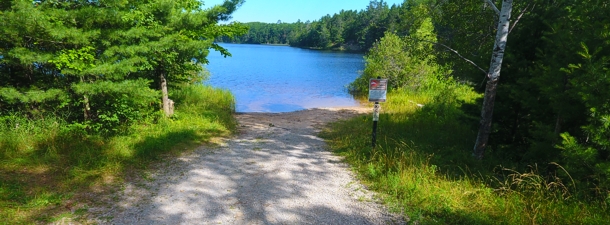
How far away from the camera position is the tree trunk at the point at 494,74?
5750 millimetres

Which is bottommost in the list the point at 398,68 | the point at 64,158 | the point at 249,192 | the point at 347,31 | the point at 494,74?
the point at 249,192

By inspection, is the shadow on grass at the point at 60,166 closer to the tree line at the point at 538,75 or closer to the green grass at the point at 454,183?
the green grass at the point at 454,183

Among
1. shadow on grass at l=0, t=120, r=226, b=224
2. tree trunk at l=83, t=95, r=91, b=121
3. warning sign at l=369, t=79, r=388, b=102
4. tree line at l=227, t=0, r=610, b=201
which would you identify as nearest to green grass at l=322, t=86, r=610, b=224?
tree line at l=227, t=0, r=610, b=201

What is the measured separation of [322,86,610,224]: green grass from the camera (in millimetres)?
4104

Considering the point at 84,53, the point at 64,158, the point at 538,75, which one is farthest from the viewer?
the point at 84,53

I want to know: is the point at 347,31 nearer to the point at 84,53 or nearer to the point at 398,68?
the point at 398,68

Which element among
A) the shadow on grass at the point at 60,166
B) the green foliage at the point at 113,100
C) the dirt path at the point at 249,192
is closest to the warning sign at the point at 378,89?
the dirt path at the point at 249,192

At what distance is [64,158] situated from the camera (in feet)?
19.7

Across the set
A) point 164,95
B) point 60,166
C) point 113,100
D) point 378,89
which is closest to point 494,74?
point 378,89

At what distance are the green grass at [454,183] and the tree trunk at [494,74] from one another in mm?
415

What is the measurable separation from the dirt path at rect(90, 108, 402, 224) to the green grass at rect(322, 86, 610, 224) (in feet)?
1.57

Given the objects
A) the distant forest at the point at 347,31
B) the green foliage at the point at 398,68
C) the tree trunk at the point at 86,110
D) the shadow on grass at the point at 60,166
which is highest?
the distant forest at the point at 347,31

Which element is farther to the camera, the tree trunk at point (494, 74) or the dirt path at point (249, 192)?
the tree trunk at point (494, 74)

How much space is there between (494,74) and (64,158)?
808cm
